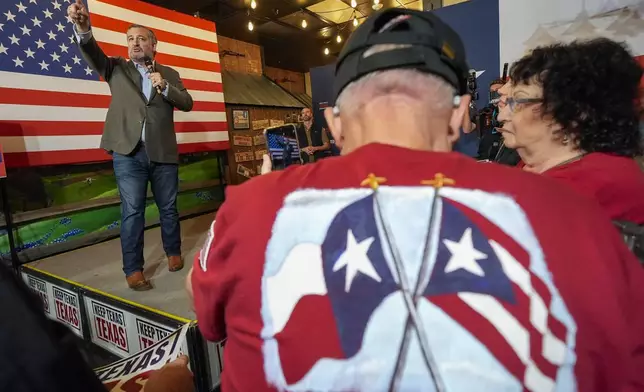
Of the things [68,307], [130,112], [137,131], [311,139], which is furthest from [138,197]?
[311,139]

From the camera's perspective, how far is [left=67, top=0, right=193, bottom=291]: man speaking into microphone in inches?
81.6

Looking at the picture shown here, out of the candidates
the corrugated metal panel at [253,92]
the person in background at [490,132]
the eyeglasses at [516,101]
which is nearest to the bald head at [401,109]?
the eyeglasses at [516,101]

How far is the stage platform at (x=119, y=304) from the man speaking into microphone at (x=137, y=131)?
17cm

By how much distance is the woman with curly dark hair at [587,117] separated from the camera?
2.88 ft

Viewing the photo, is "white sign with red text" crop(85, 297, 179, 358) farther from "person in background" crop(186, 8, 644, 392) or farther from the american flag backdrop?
the american flag backdrop

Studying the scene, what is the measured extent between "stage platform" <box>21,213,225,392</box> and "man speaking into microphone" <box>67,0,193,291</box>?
0.57 ft

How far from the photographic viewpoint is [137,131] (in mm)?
2111

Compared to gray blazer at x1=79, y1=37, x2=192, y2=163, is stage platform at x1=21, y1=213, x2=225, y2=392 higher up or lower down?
lower down

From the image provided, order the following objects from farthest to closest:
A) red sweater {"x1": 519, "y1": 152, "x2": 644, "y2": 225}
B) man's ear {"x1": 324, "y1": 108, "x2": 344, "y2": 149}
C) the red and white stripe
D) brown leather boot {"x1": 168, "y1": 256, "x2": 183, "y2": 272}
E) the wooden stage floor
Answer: brown leather boot {"x1": 168, "y1": 256, "x2": 183, "y2": 272} → the wooden stage floor → red sweater {"x1": 519, "y1": 152, "x2": 644, "y2": 225} → man's ear {"x1": 324, "y1": 108, "x2": 344, "y2": 149} → the red and white stripe

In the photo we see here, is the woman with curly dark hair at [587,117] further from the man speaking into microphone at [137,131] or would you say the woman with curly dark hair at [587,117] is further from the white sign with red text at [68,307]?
the white sign with red text at [68,307]

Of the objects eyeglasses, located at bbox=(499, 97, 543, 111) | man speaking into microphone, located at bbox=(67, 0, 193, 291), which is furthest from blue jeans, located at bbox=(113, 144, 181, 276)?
eyeglasses, located at bbox=(499, 97, 543, 111)

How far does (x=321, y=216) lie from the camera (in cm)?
51

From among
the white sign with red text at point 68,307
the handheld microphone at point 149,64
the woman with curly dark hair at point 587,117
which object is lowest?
the white sign with red text at point 68,307

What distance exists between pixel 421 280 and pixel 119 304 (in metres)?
1.85
